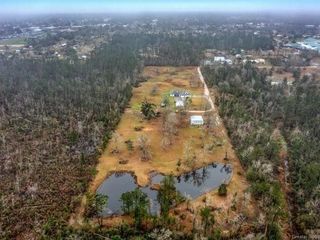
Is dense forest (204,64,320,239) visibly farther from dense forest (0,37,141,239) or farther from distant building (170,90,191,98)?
dense forest (0,37,141,239)

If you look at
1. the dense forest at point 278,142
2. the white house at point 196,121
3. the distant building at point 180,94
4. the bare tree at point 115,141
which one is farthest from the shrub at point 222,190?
the distant building at point 180,94

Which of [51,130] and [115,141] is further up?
[51,130]

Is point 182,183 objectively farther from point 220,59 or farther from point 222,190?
point 220,59

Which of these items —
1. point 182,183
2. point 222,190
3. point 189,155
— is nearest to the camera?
point 222,190

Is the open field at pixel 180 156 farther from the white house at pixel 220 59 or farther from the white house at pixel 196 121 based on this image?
the white house at pixel 220 59

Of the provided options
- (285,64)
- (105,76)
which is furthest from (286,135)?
(285,64)

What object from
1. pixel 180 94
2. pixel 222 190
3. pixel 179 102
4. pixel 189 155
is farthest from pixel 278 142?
pixel 180 94

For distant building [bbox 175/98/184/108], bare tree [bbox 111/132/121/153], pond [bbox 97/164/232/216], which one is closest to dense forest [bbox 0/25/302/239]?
bare tree [bbox 111/132/121/153]
